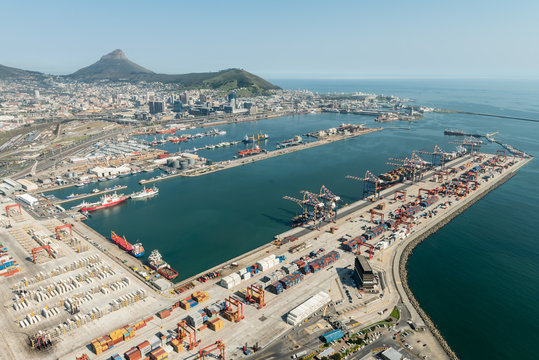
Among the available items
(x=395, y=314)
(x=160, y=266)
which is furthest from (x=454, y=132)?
(x=160, y=266)

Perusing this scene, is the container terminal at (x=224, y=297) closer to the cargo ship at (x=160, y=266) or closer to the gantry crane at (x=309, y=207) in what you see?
the gantry crane at (x=309, y=207)

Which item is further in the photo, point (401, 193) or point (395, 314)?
point (401, 193)

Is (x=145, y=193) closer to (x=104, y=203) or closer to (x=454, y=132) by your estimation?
(x=104, y=203)

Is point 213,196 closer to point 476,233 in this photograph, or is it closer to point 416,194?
point 416,194

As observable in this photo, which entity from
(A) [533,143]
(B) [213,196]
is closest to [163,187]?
(B) [213,196]

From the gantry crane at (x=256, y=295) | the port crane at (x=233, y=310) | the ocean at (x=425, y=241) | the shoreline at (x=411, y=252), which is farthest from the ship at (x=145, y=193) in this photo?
the shoreline at (x=411, y=252)

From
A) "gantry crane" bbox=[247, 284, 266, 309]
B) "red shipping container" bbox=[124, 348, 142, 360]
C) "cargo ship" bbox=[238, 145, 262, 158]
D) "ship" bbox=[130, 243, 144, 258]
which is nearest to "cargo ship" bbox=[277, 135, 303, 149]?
"cargo ship" bbox=[238, 145, 262, 158]
